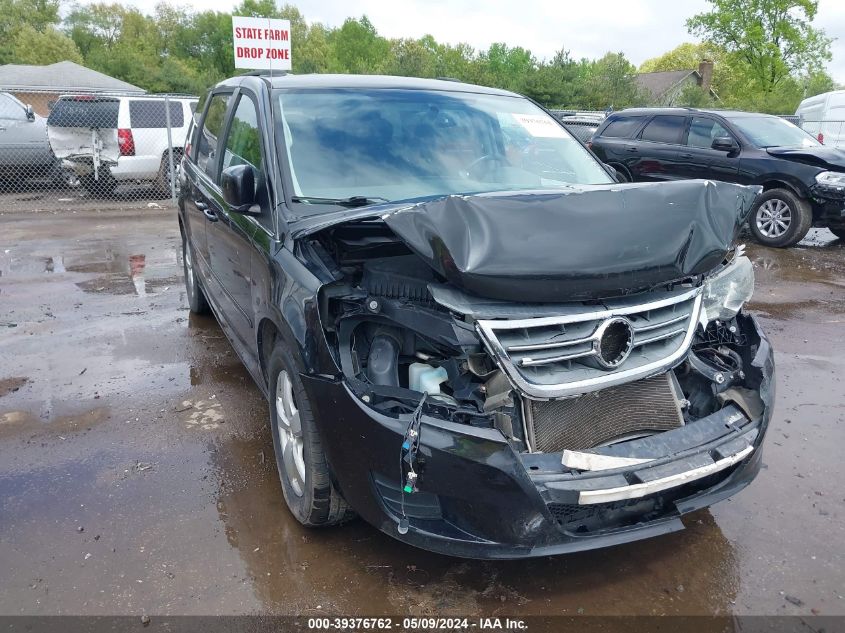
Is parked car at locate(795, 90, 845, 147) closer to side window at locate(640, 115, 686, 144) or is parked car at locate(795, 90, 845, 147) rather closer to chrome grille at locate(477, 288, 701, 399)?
side window at locate(640, 115, 686, 144)

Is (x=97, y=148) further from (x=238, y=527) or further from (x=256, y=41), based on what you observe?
(x=238, y=527)

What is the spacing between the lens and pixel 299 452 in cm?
292

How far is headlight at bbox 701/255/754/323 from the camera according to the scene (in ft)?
9.96

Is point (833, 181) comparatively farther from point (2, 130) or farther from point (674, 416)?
point (2, 130)

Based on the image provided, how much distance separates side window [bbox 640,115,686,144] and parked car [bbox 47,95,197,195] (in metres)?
8.15

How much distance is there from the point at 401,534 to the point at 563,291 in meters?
1.03

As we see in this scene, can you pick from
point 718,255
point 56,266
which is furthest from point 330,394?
point 56,266

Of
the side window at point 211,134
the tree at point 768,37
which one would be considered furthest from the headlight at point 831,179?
the tree at point 768,37

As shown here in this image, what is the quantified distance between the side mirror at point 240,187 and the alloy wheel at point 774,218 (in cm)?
845

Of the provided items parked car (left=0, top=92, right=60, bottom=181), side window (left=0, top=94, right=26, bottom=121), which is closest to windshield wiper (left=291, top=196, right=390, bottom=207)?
parked car (left=0, top=92, right=60, bottom=181)

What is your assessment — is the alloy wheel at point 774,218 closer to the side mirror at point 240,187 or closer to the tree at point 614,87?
the side mirror at point 240,187

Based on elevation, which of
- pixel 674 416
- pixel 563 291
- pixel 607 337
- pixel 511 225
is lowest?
pixel 674 416

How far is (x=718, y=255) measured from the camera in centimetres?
274

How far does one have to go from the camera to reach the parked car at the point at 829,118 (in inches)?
661
